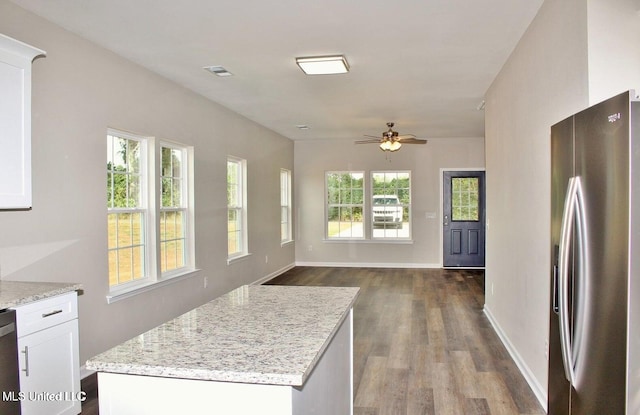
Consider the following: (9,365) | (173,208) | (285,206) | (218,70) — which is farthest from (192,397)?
(285,206)

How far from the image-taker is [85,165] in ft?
12.3

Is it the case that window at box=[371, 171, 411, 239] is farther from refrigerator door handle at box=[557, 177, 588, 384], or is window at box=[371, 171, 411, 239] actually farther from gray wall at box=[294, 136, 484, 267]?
refrigerator door handle at box=[557, 177, 588, 384]

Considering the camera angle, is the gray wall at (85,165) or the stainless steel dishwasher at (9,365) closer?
the stainless steel dishwasher at (9,365)

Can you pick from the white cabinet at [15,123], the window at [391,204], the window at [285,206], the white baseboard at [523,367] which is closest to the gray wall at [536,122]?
the white baseboard at [523,367]

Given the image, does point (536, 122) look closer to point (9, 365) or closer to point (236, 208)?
point (9, 365)

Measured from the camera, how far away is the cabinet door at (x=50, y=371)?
8.05ft

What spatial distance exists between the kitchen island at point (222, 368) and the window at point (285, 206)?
760cm

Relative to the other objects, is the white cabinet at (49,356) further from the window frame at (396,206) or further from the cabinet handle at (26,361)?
the window frame at (396,206)

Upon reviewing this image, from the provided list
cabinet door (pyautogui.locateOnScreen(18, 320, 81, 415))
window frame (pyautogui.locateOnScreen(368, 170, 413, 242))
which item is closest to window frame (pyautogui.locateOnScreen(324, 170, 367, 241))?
window frame (pyautogui.locateOnScreen(368, 170, 413, 242))

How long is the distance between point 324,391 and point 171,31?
9.60 ft

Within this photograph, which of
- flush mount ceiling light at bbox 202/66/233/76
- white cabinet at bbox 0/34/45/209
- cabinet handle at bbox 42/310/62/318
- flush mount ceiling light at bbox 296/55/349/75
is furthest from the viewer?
flush mount ceiling light at bbox 202/66/233/76

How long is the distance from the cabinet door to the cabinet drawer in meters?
0.03

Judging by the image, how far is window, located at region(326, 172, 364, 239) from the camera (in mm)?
10016

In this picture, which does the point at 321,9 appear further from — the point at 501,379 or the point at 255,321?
the point at 501,379
